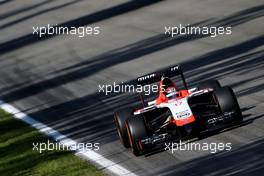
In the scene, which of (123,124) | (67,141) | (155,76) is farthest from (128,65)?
(123,124)

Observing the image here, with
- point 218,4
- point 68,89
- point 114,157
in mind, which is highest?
point 218,4

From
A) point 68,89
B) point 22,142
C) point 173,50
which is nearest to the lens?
point 22,142

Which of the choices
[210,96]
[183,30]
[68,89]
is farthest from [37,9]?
[210,96]

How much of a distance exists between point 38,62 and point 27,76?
208 cm

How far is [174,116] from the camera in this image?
16.3 metres

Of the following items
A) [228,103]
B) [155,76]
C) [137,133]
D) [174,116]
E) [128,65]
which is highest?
[128,65]

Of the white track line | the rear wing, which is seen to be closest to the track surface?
the white track line

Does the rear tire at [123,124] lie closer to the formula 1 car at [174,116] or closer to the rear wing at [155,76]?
the formula 1 car at [174,116]

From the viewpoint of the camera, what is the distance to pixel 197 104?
16922mm

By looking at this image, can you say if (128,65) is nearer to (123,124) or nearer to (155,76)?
(155,76)

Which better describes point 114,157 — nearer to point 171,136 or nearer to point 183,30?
point 171,136

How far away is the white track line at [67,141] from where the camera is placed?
622 inches

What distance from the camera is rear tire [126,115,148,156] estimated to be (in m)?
16.1

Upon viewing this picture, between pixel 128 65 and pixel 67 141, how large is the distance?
7923 mm
